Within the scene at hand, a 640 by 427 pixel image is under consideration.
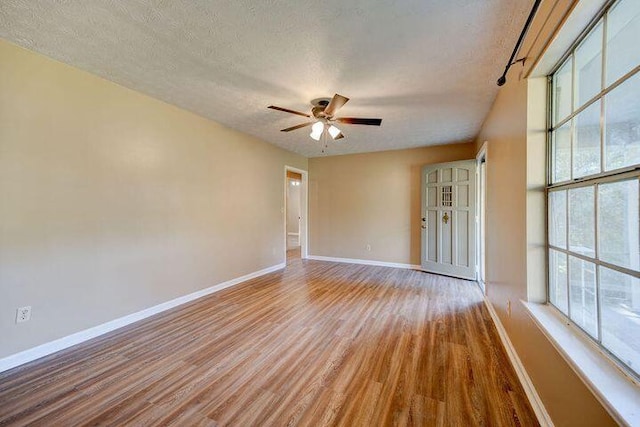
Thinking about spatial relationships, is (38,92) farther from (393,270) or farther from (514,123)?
(393,270)

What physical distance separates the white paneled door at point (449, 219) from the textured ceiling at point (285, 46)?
5.04 ft

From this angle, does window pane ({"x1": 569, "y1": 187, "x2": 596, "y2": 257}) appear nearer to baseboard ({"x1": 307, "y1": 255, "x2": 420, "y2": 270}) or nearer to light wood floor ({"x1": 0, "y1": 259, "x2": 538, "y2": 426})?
light wood floor ({"x1": 0, "y1": 259, "x2": 538, "y2": 426})

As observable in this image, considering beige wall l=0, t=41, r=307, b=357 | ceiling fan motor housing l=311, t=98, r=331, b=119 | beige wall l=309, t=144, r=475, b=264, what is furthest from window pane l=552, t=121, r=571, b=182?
beige wall l=0, t=41, r=307, b=357

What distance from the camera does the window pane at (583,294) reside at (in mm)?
1186

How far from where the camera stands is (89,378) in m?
1.81

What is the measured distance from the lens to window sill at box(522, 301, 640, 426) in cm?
81

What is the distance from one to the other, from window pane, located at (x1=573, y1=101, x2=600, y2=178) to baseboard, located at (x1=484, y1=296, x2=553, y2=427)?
1299 millimetres

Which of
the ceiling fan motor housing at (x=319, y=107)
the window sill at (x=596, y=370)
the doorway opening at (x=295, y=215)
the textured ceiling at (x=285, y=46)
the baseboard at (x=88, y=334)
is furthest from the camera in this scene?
the doorway opening at (x=295, y=215)

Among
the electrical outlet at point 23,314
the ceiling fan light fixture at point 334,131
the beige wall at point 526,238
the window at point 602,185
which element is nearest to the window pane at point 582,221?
the window at point 602,185

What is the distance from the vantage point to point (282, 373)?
1865 mm

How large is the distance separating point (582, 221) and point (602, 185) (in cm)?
24

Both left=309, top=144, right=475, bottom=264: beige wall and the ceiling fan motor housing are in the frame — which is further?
left=309, top=144, right=475, bottom=264: beige wall

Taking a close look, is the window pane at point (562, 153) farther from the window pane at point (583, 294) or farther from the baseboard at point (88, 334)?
the baseboard at point (88, 334)

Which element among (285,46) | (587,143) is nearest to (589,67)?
(587,143)
